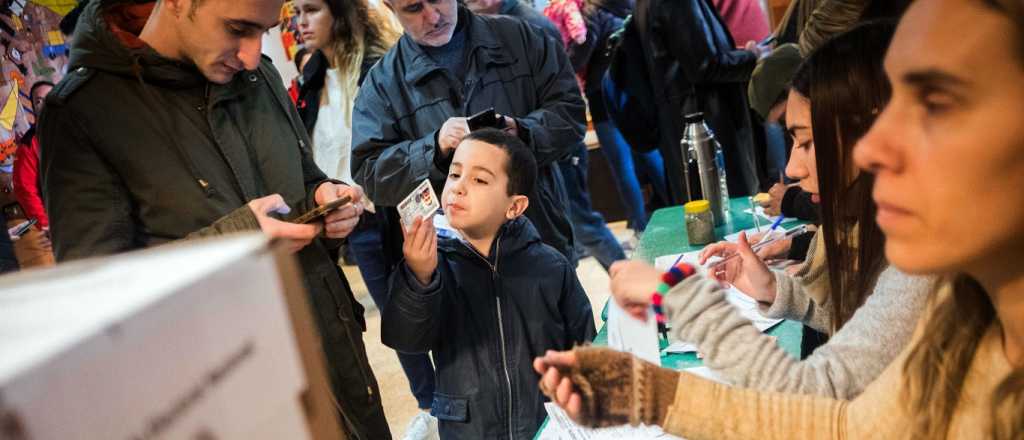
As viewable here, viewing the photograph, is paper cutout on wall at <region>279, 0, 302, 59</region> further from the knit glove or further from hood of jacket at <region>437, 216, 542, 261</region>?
the knit glove

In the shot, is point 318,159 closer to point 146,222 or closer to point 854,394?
point 146,222

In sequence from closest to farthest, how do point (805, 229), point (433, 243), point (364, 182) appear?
point (433, 243) < point (805, 229) < point (364, 182)

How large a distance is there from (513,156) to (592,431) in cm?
100

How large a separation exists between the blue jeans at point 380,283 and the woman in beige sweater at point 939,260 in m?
2.23

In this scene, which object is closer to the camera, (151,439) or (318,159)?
(151,439)

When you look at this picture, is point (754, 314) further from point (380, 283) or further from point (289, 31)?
point (289, 31)

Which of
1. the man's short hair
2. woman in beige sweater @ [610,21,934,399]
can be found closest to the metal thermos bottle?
woman in beige sweater @ [610,21,934,399]

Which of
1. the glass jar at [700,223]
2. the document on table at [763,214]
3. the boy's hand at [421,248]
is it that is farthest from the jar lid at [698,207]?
the boy's hand at [421,248]

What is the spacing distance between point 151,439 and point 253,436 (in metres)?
0.06

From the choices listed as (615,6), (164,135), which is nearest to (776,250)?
(164,135)

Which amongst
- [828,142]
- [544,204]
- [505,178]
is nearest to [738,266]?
[828,142]

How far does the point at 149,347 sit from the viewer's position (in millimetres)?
397

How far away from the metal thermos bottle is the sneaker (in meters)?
1.27

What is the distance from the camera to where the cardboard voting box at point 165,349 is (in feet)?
1.20
